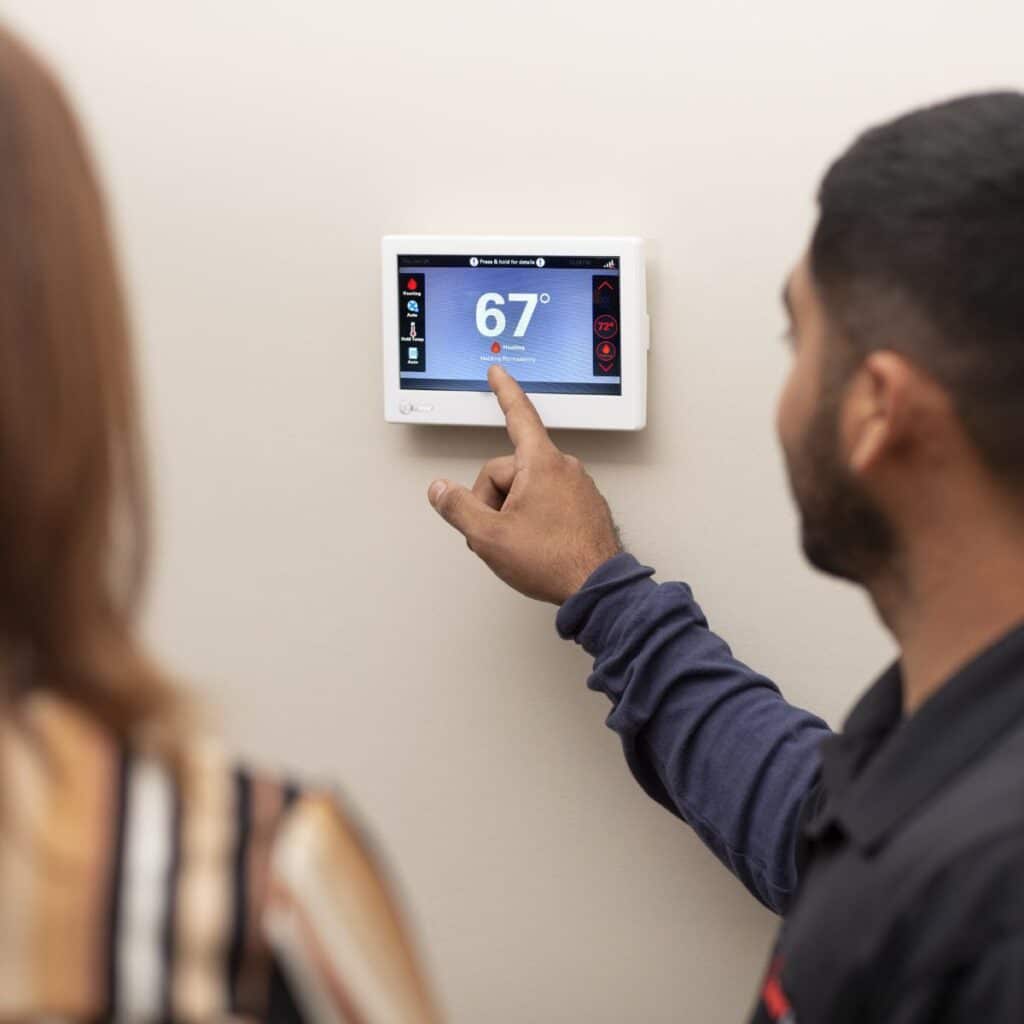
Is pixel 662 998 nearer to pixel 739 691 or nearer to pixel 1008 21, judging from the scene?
pixel 739 691

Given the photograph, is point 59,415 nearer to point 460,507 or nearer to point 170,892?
point 170,892

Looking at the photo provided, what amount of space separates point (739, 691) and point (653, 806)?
5.2 inches

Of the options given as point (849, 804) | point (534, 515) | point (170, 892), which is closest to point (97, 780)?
point (170, 892)

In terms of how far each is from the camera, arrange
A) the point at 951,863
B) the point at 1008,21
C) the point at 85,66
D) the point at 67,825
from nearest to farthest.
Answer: the point at 67,825 < the point at 951,863 < the point at 1008,21 < the point at 85,66

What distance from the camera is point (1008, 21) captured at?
0.82 metres

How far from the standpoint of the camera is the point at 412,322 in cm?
→ 94

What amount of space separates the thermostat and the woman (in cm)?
40

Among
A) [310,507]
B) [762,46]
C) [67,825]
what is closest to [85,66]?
[310,507]

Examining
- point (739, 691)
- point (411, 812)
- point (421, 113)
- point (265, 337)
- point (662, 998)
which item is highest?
point (421, 113)

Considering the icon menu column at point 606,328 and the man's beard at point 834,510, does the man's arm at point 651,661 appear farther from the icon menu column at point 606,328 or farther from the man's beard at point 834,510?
the man's beard at point 834,510

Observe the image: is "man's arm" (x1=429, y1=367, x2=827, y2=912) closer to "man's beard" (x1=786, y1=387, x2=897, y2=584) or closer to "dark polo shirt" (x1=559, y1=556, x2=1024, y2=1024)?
"dark polo shirt" (x1=559, y1=556, x2=1024, y2=1024)

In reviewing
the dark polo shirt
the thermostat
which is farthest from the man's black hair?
the thermostat

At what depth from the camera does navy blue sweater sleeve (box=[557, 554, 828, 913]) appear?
2.82 feet

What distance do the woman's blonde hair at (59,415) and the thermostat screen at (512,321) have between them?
40cm
